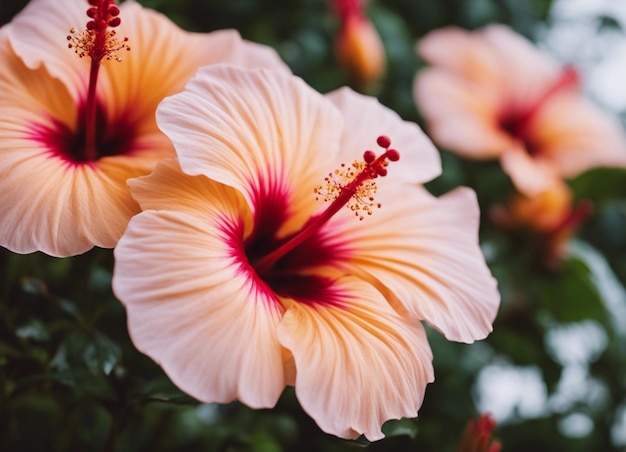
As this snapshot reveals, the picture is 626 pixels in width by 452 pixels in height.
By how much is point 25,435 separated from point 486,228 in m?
0.74

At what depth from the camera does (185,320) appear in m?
0.50

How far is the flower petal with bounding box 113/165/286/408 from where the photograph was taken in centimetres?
48

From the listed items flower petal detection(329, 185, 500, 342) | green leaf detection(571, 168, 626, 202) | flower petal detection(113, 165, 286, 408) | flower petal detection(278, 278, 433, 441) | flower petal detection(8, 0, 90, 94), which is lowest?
green leaf detection(571, 168, 626, 202)

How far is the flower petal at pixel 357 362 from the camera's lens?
1.71 feet

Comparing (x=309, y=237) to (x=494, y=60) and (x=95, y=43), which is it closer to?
(x=95, y=43)

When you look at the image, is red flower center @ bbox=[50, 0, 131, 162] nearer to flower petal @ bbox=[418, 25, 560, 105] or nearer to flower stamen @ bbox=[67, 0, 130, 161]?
flower stamen @ bbox=[67, 0, 130, 161]

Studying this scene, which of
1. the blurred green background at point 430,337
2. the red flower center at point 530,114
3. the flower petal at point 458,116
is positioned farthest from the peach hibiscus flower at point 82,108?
the red flower center at point 530,114

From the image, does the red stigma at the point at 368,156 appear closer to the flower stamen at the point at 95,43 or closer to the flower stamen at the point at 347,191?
the flower stamen at the point at 347,191

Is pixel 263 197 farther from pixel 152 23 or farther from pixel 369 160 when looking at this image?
pixel 152 23

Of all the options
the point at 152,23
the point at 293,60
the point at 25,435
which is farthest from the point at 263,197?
the point at 293,60

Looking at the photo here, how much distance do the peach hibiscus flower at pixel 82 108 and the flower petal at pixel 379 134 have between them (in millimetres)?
81

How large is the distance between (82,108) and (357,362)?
33cm

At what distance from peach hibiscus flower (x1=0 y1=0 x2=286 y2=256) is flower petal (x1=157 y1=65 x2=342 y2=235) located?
2.3 inches

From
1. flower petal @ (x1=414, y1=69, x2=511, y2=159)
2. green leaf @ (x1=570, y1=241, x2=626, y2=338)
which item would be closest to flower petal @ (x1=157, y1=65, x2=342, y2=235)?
flower petal @ (x1=414, y1=69, x2=511, y2=159)
